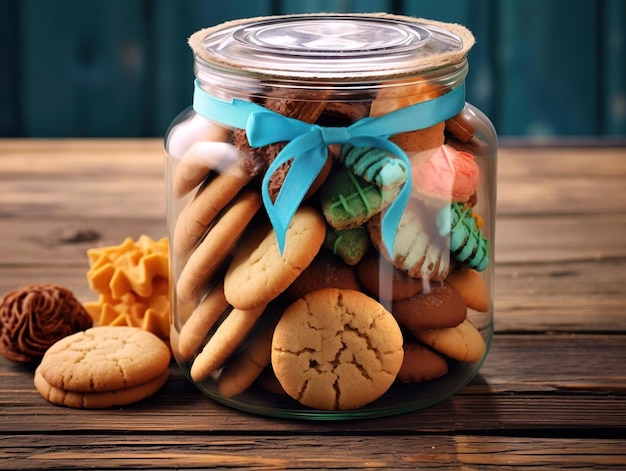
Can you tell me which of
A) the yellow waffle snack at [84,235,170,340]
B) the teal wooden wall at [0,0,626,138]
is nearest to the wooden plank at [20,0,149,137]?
the teal wooden wall at [0,0,626,138]

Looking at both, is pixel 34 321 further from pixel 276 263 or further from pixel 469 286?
pixel 469 286

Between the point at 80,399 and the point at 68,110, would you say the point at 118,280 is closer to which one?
the point at 80,399

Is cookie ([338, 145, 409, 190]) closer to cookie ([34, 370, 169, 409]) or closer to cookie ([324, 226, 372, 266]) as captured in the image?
cookie ([324, 226, 372, 266])

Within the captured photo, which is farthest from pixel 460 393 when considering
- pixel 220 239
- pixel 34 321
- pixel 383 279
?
pixel 34 321

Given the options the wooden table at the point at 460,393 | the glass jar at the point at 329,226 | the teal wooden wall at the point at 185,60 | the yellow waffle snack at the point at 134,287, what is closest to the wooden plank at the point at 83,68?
the teal wooden wall at the point at 185,60

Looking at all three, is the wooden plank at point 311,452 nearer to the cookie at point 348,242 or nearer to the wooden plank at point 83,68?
the cookie at point 348,242

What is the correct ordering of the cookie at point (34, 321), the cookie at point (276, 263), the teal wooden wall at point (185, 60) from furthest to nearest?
the teal wooden wall at point (185, 60) → the cookie at point (34, 321) → the cookie at point (276, 263)

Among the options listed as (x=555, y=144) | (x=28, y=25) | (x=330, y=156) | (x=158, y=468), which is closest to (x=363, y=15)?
(x=330, y=156)
